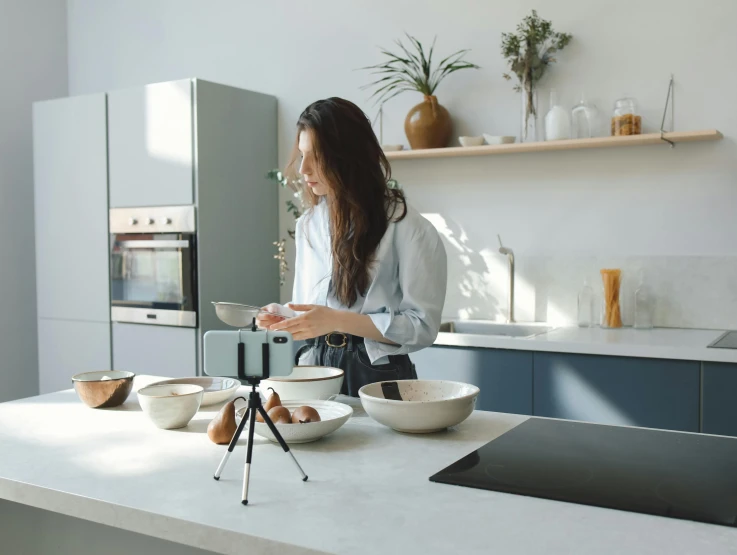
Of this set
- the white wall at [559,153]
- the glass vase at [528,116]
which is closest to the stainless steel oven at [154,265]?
the white wall at [559,153]

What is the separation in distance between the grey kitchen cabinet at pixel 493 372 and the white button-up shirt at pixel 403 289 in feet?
3.26

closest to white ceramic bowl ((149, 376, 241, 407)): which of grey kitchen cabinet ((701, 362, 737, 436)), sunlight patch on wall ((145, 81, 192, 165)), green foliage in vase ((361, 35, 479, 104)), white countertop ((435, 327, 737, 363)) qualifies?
white countertop ((435, 327, 737, 363))

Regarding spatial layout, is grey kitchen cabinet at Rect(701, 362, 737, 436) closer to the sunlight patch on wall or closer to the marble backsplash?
the marble backsplash

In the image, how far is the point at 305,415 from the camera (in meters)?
1.43

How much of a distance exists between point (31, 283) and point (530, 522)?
4.21 meters

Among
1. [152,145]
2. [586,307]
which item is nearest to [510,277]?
[586,307]

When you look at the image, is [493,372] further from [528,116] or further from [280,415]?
[280,415]

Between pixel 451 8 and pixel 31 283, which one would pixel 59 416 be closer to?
pixel 451 8

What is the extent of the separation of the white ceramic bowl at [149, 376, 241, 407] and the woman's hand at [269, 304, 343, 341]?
8.4 inches

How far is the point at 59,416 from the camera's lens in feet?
5.56

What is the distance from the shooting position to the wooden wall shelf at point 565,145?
2.95m

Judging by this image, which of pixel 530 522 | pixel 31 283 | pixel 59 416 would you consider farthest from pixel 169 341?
pixel 530 522

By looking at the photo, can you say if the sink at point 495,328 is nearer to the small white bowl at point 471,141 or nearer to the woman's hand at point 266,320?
the small white bowl at point 471,141

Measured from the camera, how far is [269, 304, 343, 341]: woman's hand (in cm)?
168
